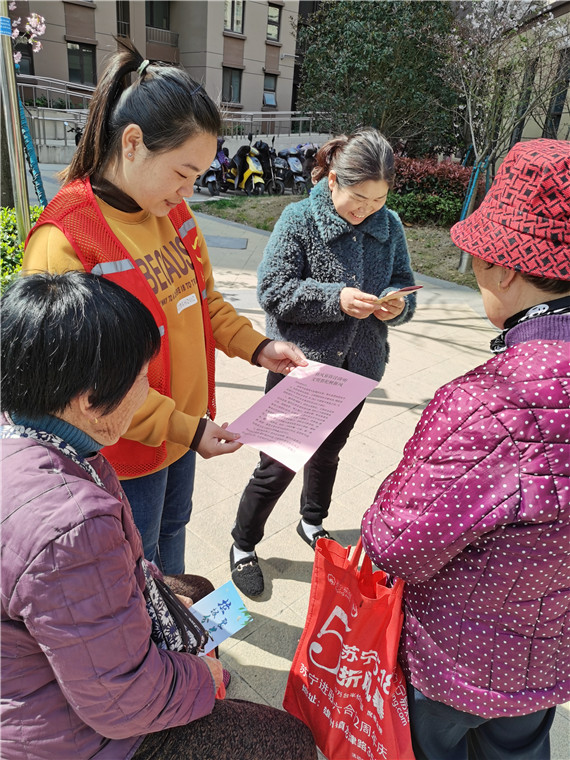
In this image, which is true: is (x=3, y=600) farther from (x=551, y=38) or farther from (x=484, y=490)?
(x=551, y=38)

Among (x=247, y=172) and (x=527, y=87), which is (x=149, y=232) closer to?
(x=527, y=87)

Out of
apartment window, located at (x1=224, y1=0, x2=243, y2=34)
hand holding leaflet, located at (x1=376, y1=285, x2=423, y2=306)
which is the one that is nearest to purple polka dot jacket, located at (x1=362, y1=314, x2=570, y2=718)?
hand holding leaflet, located at (x1=376, y1=285, x2=423, y2=306)

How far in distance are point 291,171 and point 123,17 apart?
17.1 metres

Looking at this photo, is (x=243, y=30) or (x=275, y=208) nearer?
(x=275, y=208)

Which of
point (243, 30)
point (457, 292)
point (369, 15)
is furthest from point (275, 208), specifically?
point (243, 30)

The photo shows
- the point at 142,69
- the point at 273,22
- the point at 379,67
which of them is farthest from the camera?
the point at 273,22

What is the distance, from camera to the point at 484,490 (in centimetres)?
106

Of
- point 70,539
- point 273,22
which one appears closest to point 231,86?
point 273,22

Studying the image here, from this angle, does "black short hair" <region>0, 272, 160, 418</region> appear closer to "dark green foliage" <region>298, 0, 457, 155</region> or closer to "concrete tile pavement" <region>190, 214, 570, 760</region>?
"concrete tile pavement" <region>190, 214, 570, 760</region>

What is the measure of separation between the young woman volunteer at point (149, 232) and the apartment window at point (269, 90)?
97.5 feet

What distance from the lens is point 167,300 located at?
1.65 metres

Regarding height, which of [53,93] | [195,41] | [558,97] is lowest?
[53,93]

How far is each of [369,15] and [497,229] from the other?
13179 mm

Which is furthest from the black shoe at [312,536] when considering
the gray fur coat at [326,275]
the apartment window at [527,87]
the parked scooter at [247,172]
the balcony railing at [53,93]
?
the balcony railing at [53,93]
